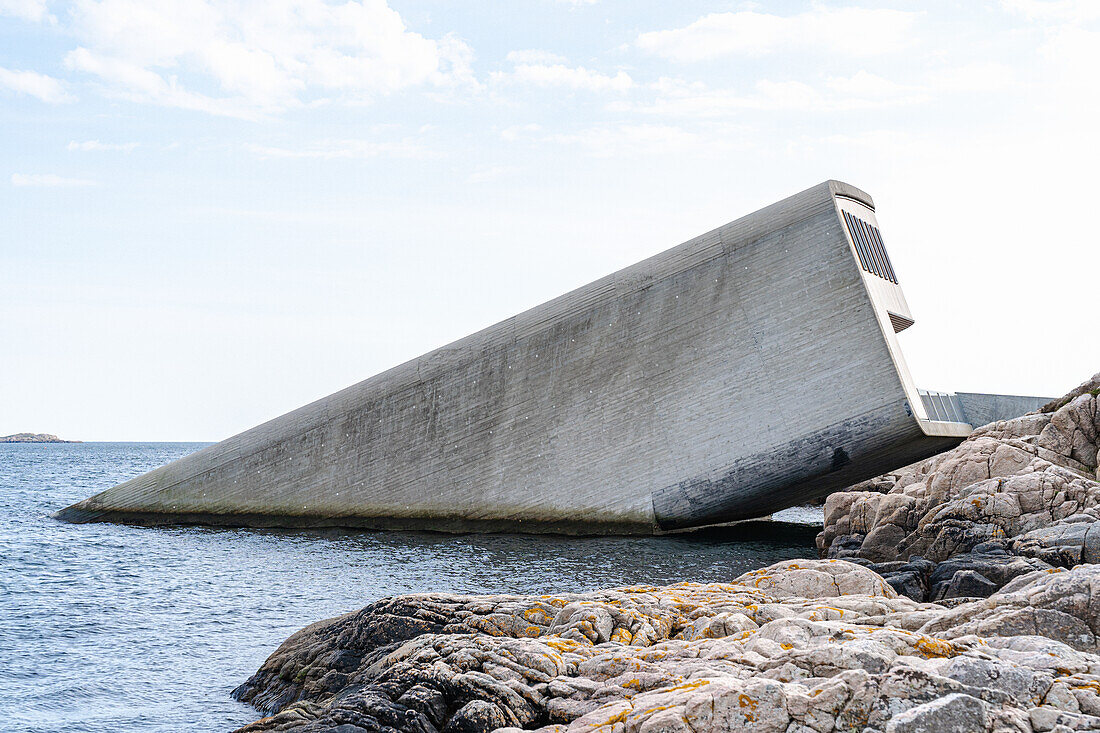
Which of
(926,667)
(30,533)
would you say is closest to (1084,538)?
(926,667)

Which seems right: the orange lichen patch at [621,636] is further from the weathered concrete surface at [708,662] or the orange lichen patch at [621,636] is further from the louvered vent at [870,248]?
the louvered vent at [870,248]

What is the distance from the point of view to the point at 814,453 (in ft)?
56.6

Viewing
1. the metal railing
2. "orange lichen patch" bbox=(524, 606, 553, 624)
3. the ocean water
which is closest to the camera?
"orange lichen patch" bbox=(524, 606, 553, 624)

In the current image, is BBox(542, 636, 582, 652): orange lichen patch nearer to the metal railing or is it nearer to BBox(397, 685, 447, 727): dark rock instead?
BBox(397, 685, 447, 727): dark rock

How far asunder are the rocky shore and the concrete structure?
5977 millimetres

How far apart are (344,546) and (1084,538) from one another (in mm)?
13489

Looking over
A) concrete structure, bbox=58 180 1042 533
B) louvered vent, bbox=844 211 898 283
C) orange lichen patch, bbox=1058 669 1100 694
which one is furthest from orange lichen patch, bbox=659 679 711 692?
louvered vent, bbox=844 211 898 283

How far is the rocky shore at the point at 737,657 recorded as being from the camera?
483 cm

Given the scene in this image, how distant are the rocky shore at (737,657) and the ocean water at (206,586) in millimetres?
1339

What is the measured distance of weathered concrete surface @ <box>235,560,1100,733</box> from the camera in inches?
190

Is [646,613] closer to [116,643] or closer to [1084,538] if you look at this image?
[1084,538]

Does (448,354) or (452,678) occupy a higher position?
(448,354)

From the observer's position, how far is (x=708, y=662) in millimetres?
6086

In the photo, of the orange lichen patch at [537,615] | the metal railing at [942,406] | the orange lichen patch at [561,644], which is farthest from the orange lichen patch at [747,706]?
the metal railing at [942,406]
